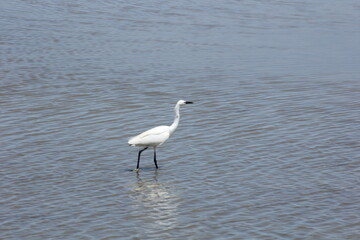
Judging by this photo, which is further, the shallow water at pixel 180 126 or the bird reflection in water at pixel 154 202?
the shallow water at pixel 180 126

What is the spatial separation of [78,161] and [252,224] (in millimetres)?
3888

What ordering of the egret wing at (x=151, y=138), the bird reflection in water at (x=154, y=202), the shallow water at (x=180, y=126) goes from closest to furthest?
the bird reflection in water at (x=154, y=202), the shallow water at (x=180, y=126), the egret wing at (x=151, y=138)

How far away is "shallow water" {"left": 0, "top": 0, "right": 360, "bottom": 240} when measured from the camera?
A: 31.2 ft

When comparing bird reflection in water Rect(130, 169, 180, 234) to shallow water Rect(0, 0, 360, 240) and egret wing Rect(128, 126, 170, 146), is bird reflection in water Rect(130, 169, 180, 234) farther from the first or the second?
egret wing Rect(128, 126, 170, 146)

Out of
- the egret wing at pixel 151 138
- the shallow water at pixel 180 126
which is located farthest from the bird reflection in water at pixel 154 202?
the egret wing at pixel 151 138

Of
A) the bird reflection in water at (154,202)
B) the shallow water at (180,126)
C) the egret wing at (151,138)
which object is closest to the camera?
the bird reflection in water at (154,202)

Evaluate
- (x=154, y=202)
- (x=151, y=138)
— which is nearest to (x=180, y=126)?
(x=151, y=138)

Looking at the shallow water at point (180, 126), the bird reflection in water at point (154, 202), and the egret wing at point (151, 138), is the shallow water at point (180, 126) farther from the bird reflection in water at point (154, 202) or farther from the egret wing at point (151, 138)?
the egret wing at point (151, 138)

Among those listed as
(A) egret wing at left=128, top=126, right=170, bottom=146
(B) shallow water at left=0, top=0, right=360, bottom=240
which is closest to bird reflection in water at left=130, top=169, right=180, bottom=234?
(B) shallow water at left=0, top=0, right=360, bottom=240

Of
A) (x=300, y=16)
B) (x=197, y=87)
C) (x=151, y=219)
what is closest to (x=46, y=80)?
(x=197, y=87)

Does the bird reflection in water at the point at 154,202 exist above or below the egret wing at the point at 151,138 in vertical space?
below

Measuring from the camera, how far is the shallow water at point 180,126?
9.50m

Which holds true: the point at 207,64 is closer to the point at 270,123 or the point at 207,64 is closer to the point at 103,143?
the point at 270,123

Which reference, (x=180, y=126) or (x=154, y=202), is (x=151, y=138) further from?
(x=180, y=126)
